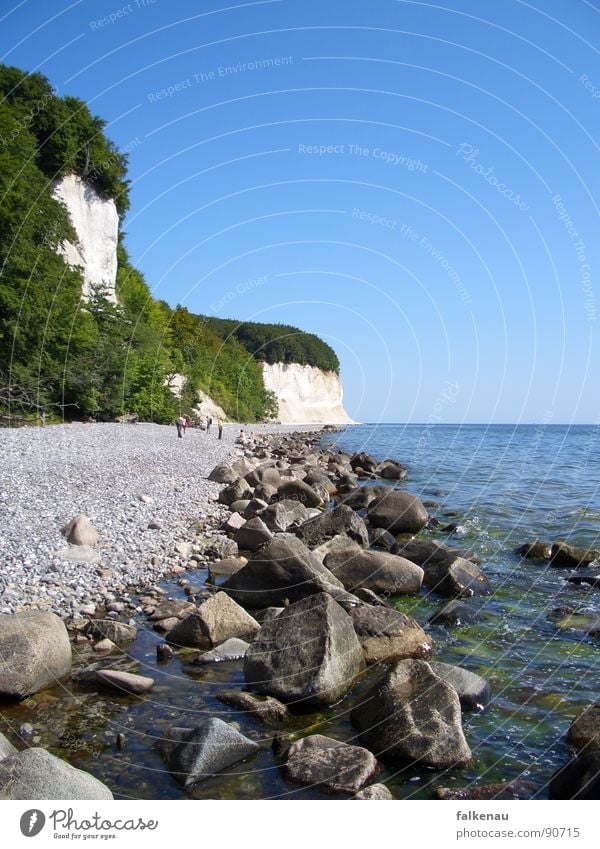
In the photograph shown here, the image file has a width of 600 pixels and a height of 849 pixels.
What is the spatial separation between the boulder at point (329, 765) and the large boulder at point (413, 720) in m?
0.42

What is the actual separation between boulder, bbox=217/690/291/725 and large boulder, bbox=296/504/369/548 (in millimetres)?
7211

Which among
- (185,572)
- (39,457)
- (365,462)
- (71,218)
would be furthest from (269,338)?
(185,572)

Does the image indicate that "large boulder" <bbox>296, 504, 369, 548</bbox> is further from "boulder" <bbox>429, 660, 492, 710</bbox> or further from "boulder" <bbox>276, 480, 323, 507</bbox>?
"boulder" <bbox>429, 660, 492, 710</bbox>

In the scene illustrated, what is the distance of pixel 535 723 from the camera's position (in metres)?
7.20

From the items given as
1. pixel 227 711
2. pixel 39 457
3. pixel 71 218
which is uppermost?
pixel 71 218

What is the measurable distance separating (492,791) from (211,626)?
4579 millimetres

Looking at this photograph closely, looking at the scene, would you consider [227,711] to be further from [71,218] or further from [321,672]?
[71,218]

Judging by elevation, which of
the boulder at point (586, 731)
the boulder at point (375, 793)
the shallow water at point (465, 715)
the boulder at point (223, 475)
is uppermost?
the boulder at point (223, 475)

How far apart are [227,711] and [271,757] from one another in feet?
3.79

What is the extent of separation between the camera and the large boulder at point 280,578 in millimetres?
10672

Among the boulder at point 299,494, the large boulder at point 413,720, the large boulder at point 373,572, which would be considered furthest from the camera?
the boulder at point 299,494

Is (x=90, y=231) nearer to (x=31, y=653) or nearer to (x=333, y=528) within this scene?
(x=333, y=528)

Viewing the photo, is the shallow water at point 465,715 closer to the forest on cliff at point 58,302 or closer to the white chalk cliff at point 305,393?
the forest on cliff at point 58,302

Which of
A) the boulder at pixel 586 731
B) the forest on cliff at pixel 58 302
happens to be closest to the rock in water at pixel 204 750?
the boulder at pixel 586 731
